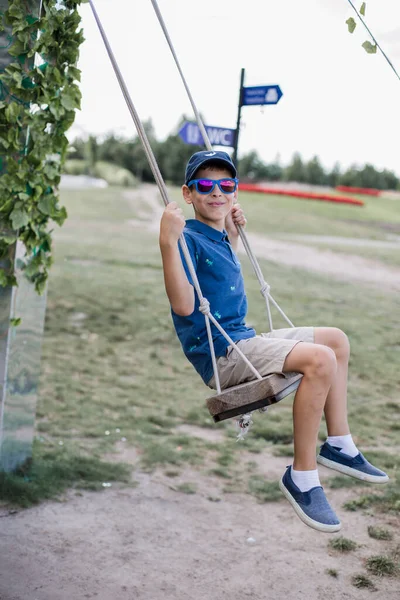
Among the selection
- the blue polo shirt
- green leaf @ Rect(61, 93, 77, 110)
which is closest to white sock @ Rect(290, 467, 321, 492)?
the blue polo shirt

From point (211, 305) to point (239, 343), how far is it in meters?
0.19

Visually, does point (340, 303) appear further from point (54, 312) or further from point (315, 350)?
point (315, 350)

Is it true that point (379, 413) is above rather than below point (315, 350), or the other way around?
below

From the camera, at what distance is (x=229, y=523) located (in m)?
4.56

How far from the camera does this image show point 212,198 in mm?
3084

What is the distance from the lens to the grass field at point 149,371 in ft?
18.5

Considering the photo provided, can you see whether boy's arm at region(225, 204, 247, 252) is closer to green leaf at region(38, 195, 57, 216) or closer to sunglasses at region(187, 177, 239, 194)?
sunglasses at region(187, 177, 239, 194)

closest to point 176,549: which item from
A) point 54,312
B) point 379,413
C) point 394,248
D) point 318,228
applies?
point 379,413

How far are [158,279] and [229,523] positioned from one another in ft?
27.0

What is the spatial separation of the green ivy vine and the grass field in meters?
1.85

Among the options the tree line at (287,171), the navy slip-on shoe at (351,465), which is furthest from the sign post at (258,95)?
the tree line at (287,171)

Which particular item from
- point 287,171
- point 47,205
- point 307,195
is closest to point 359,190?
point 307,195

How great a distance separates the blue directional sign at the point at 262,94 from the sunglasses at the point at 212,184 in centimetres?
332

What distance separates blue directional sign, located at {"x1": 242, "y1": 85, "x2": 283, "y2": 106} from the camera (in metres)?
6.17
